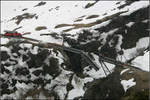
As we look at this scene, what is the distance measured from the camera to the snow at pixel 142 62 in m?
25.4

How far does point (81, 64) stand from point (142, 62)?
991 centimetres

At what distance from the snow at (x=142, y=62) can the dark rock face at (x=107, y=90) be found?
7231 mm

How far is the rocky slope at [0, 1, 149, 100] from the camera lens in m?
22.0

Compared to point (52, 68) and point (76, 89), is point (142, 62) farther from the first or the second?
point (52, 68)

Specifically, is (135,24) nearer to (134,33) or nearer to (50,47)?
(134,33)

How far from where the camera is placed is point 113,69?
27.8m

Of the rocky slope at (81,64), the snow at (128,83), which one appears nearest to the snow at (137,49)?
the rocky slope at (81,64)

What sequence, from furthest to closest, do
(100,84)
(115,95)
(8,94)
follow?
(8,94) < (100,84) < (115,95)

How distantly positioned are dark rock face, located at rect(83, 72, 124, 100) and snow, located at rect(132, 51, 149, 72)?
7.23 m

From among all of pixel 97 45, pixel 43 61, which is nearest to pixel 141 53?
pixel 97 45

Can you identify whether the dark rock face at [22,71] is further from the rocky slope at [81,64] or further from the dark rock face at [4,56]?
the dark rock face at [4,56]

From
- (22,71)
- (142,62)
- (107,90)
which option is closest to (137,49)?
(142,62)

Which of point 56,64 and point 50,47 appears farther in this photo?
point 50,47

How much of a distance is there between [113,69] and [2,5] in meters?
75.0
